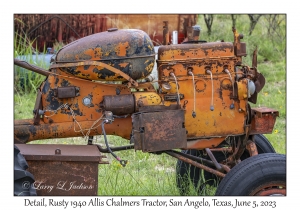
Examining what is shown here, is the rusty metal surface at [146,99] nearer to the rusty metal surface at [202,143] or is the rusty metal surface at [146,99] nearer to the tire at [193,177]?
the rusty metal surface at [202,143]

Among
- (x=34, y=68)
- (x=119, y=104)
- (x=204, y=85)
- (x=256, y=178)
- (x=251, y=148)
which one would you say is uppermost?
(x=34, y=68)

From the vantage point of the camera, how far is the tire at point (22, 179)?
369 cm

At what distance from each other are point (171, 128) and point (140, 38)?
0.67 meters

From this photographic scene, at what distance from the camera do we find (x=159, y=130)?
4.00 meters

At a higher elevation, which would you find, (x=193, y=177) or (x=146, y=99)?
(x=146, y=99)

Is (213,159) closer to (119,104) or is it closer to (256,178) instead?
(256,178)

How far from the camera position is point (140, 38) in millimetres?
4090

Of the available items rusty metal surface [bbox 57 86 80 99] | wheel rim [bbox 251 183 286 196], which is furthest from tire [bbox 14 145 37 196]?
wheel rim [bbox 251 183 286 196]

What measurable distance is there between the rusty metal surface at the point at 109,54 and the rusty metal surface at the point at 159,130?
13.8 inches

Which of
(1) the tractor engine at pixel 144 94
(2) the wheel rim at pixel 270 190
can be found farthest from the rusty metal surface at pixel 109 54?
(2) the wheel rim at pixel 270 190

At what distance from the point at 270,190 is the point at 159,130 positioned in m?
0.87

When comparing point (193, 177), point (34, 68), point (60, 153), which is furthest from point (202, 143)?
point (34, 68)

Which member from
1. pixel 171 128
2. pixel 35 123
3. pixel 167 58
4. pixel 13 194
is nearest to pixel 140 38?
pixel 167 58

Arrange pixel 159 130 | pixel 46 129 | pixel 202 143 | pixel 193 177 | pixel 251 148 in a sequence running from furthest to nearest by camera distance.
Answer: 1. pixel 193 177
2. pixel 251 148
3. pixel 202 143
4. pixel 46 129
5. pixel 159 130
